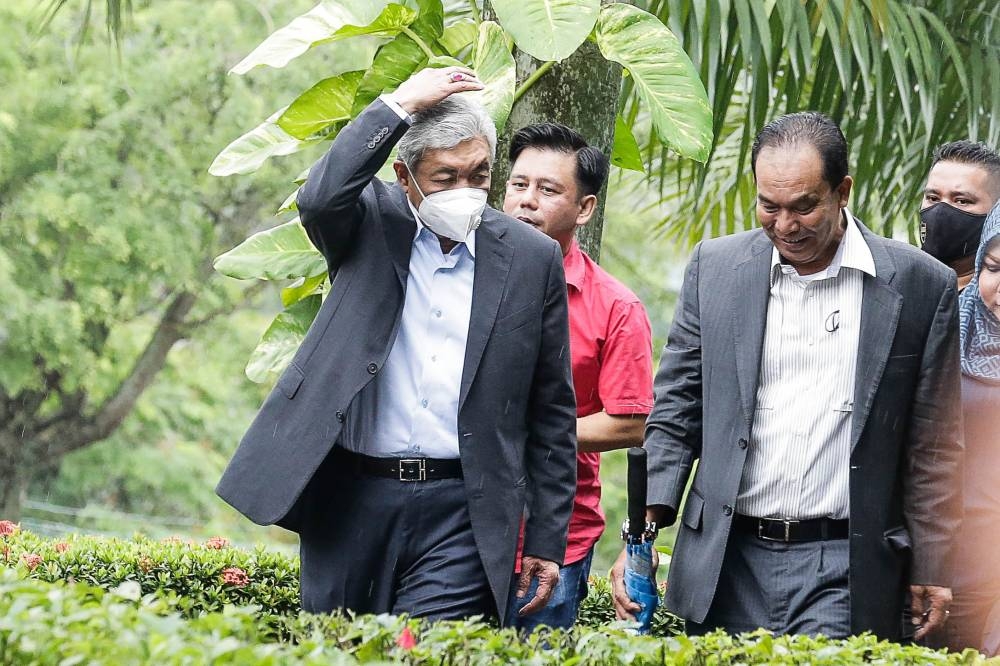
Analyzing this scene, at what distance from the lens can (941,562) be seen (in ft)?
12.4

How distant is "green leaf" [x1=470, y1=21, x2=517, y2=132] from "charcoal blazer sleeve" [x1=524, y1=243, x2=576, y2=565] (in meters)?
0.95

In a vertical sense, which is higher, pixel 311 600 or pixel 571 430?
pixel 571 430

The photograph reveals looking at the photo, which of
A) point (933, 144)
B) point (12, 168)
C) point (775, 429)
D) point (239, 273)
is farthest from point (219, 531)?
point (775, 429)

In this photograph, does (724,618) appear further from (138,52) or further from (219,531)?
(219,531)

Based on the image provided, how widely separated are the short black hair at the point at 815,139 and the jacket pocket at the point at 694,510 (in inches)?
35.3

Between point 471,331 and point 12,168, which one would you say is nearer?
point 471,331

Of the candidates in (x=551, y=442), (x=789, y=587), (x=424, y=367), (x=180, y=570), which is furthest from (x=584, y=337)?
(x=180, y=570)

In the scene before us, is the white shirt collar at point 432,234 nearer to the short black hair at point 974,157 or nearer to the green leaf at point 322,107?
the green leaf at point 322,107

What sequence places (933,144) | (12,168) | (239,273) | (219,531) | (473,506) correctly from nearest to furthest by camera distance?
(473,506), (239,273), (933,144), (12,168), (219,531)

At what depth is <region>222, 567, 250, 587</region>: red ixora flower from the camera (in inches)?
187

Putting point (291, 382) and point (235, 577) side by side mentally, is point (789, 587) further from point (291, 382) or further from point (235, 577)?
point (235, 577)

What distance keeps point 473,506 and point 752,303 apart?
3.15 ft

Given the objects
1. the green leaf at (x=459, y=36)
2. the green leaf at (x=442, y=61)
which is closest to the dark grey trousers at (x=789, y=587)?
the green leaf at (x=442, y=61)

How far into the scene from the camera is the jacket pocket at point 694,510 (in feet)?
12.8
